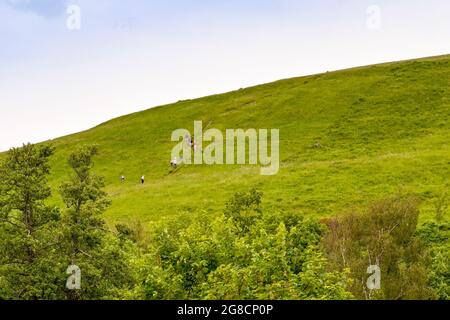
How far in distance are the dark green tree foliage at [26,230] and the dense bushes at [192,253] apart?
0.16 ft

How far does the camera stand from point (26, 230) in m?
26.1

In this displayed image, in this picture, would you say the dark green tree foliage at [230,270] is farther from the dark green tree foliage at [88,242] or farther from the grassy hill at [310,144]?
the grassy hill at [310,144]

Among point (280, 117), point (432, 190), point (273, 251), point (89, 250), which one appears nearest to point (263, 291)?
point (273, 251)

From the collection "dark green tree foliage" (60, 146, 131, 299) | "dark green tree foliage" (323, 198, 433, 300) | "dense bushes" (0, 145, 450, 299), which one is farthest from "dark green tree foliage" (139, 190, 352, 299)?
"dark green tree foliage" (323, 198, 433, 300)

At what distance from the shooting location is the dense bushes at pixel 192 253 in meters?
19.3

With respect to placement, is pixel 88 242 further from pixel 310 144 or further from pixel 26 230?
pixel 310 144

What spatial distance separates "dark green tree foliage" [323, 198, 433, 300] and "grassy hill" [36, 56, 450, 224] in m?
11.3

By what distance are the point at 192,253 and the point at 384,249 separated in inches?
684

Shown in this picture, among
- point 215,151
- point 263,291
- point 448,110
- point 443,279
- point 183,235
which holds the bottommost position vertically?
point 443,279

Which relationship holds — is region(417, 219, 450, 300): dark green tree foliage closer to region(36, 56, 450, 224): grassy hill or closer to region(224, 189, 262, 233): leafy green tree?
region(36, 56, 450, 224): grassy hill

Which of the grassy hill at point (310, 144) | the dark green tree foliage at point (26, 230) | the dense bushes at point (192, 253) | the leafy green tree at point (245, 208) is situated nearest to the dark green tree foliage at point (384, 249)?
the dense bushes at point (192, 253)

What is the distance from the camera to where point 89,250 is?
26719 mm
